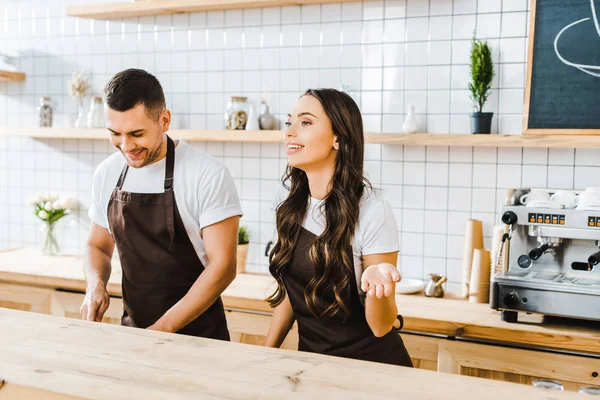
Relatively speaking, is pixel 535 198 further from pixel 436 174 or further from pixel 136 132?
pixel 136 132

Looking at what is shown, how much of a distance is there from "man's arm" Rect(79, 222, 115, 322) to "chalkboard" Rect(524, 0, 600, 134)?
1.80m

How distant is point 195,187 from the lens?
2.16 metres

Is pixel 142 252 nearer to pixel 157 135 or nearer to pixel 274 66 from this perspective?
pixel 157 135

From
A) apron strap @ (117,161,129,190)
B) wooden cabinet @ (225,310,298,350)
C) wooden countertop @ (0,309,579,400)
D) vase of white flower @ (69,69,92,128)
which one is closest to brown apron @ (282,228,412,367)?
wooden countertop @ (0,309,579,400)

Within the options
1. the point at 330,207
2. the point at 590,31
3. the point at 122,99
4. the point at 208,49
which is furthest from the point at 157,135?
the point at 590,31

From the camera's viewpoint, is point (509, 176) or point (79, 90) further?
point (79, 90)

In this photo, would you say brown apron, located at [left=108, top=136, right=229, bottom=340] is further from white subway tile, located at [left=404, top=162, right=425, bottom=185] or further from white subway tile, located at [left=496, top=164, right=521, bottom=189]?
white subway tile, located at [left=496, top=164, right=521, bottom=189]

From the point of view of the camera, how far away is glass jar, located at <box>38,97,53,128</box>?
387 centimetres

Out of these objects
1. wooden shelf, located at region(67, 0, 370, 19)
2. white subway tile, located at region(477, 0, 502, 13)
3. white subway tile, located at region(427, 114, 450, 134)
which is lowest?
white subway tile, located at region(427, 114, 450, 134)

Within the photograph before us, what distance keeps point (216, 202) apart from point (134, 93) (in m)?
0.42

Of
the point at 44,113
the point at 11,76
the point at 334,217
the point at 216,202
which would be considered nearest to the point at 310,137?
the point at 334,217

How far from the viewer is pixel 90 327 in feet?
5.60

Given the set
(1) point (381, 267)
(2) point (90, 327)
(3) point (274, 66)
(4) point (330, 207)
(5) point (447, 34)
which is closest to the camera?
(1) point (381, 267)

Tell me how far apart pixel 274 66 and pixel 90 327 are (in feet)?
6.66
